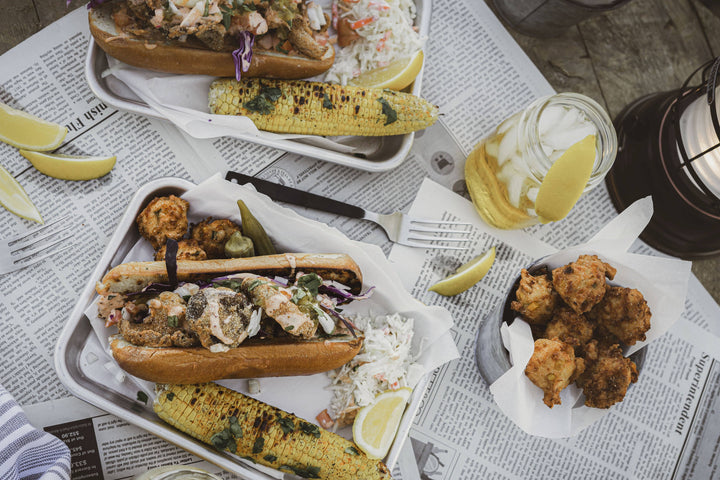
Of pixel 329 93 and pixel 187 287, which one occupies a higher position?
pixel 329 93

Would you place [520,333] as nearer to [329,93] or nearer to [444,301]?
[444,301]

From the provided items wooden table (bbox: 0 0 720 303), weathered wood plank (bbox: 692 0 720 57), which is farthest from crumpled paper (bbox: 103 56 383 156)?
weathered wood plank (bbox: 692 0 720 57)

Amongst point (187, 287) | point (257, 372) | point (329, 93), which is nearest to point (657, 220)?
point (329, 93)

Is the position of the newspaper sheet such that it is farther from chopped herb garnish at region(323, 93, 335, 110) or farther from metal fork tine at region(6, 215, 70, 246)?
chopped herb garnish at region(323, 93, 335, 110)

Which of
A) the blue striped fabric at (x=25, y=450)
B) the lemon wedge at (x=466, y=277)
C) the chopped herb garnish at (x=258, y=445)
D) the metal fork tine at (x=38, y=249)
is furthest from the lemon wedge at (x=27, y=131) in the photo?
the lemon wedge at (x=466, y=277)

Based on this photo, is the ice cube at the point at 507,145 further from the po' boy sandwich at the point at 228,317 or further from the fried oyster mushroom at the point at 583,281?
the po' boy sandwich at the point at 228,317

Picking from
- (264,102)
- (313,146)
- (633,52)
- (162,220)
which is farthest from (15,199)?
(633,52)
